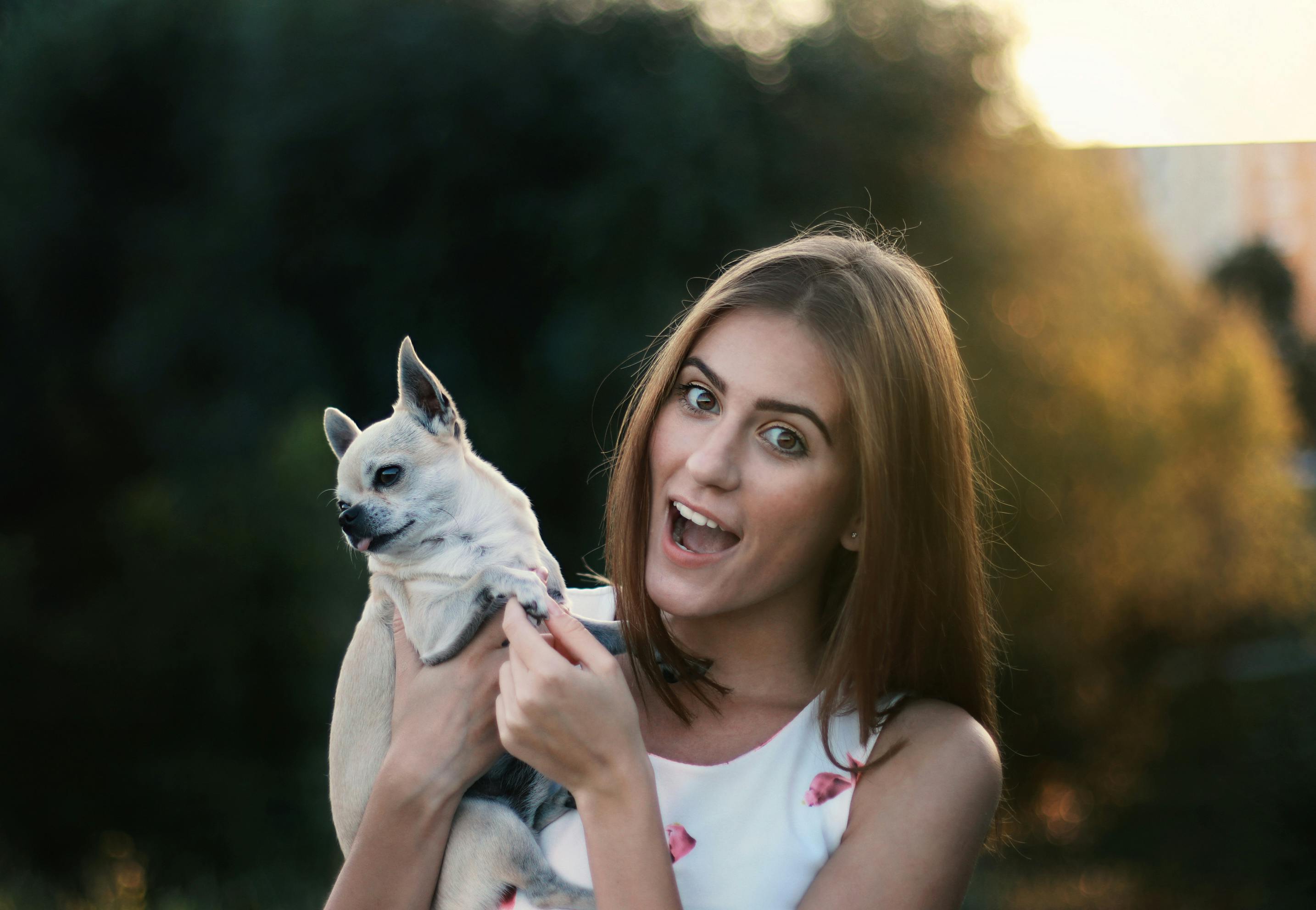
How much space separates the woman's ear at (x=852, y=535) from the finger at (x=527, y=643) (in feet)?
2.02

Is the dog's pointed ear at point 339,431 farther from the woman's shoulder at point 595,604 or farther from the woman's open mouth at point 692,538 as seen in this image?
the woman's open mouth at point 692,538

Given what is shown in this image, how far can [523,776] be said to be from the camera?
2.07 metres

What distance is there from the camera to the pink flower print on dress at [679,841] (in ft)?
5.81

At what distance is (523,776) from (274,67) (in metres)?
6.10

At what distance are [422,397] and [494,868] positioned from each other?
1.10 metres

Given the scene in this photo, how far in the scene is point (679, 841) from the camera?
178cm

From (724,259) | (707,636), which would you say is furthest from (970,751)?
(724,259)

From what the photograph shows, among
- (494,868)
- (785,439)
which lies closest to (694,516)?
(785,439)

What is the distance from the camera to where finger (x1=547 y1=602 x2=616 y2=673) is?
1.61m

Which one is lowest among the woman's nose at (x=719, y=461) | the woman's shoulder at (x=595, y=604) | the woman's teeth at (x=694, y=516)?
the woman's shoulder at (x=595, y=604)

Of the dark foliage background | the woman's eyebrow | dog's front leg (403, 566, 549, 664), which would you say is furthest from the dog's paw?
the dark foliage background

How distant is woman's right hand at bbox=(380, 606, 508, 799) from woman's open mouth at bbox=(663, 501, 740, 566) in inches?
17.2

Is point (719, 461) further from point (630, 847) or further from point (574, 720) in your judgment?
point (630, 847)

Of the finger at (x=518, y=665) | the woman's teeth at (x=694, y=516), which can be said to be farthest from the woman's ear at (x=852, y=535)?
the finger at (x=518, y=665)
